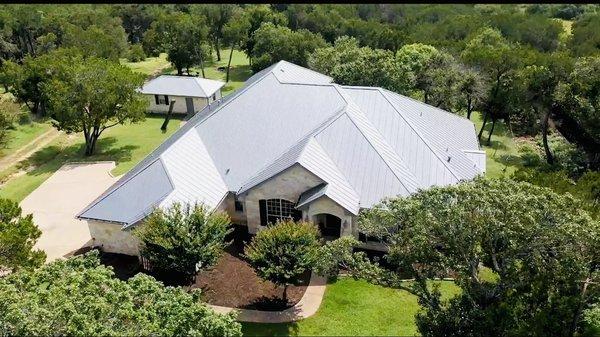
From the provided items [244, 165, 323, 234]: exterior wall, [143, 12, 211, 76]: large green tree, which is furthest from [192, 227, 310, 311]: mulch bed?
[143, 12, 211, 76]: large green tree

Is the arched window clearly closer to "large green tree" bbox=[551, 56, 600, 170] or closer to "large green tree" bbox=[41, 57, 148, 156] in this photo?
"large green tree" bbox=[41, 57, 148, 156]

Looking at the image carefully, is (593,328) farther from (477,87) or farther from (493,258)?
(477,87)

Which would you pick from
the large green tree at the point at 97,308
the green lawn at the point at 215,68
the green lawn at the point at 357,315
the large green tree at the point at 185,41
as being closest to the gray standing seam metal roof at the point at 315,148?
the green lawn at the point at 357,315

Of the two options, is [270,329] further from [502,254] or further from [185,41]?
[185,41]

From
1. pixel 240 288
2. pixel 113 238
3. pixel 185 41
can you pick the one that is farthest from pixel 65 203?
pixel 185 41

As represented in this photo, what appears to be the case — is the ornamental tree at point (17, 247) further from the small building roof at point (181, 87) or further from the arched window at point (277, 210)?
the small building roof at point (181, 87)
